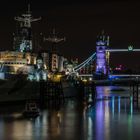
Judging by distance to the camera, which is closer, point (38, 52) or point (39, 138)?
point (39, 138)

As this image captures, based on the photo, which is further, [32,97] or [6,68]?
[6,68]

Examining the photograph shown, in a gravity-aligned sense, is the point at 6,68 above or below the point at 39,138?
above

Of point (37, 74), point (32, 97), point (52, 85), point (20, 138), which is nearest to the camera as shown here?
point (20, 138)

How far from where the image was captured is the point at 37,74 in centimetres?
9419

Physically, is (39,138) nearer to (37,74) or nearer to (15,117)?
(15,117)

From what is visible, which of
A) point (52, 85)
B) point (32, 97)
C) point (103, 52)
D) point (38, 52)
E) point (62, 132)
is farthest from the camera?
point (103, 52)

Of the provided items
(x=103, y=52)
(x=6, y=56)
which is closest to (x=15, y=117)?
(x=6, y=56)

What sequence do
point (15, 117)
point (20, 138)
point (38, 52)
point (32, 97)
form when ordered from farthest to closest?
Answer: point (38, 52) → point (32, 97) → point (15, 117) → point (20, 138)

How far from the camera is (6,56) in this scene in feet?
341

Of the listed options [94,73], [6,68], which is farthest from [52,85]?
[94,73]

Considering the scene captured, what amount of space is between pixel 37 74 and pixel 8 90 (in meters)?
28.2

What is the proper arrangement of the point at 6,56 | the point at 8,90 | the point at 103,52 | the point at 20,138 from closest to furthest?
the point at 20,138, the point at 8,90, the point at 6,56, the point at 103,52

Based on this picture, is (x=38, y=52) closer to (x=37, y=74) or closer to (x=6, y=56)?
(x=6, y=56)

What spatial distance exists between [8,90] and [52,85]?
12.6 metres
